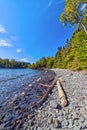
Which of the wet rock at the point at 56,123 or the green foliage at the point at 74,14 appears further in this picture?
the green foliage at the point at 74,14

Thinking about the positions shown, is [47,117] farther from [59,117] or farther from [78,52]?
[78,52]

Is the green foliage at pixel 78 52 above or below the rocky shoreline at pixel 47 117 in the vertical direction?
above

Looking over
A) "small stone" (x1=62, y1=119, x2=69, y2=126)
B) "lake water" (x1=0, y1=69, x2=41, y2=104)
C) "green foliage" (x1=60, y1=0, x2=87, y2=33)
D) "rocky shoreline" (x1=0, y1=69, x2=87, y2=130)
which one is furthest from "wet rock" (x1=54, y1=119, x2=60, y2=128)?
"green foliage" (x1=60, y1=0, x2=87, y2=33)

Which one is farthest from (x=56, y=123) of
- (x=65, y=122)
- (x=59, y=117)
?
(x=59, y=117)

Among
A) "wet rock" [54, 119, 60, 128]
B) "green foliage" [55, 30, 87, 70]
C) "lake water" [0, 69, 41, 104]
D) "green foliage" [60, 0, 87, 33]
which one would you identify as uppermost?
"green foliage" [60, 0, 87, 33]

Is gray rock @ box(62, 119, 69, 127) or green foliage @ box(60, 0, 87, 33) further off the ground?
green foliage @ box(60, 0, 87, 33)

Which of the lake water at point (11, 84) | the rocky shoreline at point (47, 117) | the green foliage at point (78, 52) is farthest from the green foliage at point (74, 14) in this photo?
the rocky shoreline at point (47, 117)

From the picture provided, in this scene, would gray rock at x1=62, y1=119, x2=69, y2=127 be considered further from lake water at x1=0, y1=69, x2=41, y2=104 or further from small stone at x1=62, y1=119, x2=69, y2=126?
lake water at x1=0, y1=69, x2=41, y2=104

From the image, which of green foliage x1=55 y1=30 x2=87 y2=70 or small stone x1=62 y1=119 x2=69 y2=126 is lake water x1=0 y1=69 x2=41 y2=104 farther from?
green foliage x1=55 y1=30 x2=87 y2=70

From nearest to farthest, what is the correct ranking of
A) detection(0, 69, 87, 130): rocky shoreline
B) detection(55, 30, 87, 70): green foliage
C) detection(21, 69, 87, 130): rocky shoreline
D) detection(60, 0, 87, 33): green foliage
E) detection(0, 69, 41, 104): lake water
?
Answer: 1. detection(21, 69, 87, 130): rocky shoreline
2. detection(0, 69, 87, 130): rocky shoreline
3. detection(55, 30, 87, 70): green foliage
4. detection(0, 69, 41, 104): lake water
5. detection(60, 0, 87, 33): green foliage

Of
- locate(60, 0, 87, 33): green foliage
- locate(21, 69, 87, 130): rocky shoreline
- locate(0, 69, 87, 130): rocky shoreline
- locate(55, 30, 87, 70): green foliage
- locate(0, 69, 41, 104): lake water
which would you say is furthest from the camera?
locate(60, 0, 87, 33): green foliage

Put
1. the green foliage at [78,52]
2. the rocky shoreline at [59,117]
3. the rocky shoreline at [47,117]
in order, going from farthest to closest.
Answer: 1. the green foliage at [78,52]
2. the rocky shoreline at [47,117]
3. the rocky shoreline at [59,117]

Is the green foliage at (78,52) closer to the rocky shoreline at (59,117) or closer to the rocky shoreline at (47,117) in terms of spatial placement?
the rocky shoreline at (47,117)

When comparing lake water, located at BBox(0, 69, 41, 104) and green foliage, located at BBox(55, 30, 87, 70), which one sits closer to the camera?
green foliage, located at BBox(55, 30, 87, 70)
